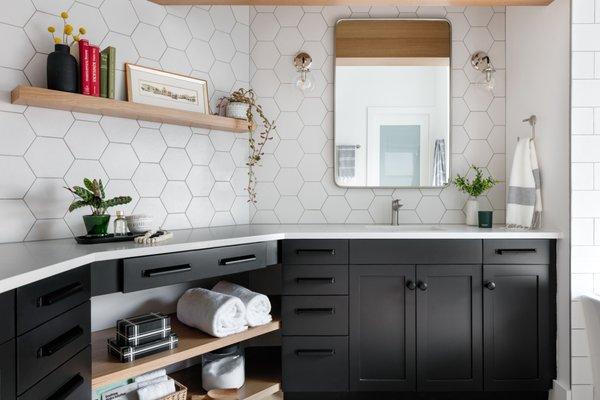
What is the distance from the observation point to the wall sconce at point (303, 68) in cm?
284

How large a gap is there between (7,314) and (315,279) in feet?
4.79

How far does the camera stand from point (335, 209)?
290cm

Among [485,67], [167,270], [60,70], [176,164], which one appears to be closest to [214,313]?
[167,270]

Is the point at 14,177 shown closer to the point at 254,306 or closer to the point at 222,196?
the point at 222,196

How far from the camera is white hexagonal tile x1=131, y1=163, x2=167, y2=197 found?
2336mm

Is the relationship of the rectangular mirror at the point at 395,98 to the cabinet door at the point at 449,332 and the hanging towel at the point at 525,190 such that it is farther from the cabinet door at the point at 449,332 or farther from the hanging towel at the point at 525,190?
the cabinet door at the point at 449,332

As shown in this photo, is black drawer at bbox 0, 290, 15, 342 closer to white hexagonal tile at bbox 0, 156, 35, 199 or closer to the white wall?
white hexagonal tile at bbox 0, 156, 35, 199

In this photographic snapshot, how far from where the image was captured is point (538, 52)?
8.09ft

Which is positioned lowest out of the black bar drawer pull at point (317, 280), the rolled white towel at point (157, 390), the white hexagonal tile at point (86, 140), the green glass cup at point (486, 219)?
the rolled white towel at point (157, 390)

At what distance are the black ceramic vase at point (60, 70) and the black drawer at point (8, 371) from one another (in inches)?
47.4

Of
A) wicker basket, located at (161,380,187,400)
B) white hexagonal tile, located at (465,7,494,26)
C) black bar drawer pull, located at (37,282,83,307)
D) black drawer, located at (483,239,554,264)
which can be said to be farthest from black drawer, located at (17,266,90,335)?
white hexagonal tile, located at (465,7,494,26)

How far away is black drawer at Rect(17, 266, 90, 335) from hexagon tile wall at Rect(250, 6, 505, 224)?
1.48 m

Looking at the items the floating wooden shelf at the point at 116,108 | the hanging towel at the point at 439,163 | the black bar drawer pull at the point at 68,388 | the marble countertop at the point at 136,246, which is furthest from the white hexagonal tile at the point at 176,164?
the hanging towel at the point at 439,163

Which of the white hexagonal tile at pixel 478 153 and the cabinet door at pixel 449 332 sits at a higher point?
the white hexagonal tile at pixel 478 153
